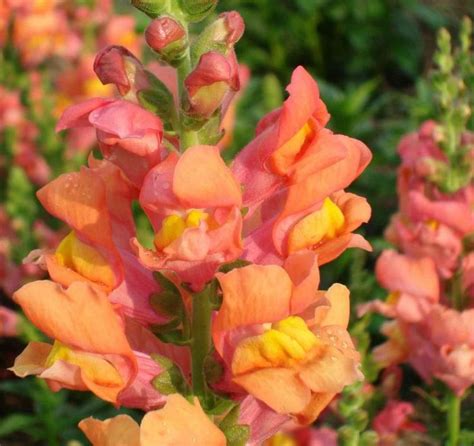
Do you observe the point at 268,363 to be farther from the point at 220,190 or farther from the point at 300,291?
the point at 220,190

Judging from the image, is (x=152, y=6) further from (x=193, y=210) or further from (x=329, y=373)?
(x=329, y=373)

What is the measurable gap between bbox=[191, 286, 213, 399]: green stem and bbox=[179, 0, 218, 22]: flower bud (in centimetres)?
33

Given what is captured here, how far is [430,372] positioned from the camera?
2.25 m

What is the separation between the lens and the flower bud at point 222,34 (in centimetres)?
131

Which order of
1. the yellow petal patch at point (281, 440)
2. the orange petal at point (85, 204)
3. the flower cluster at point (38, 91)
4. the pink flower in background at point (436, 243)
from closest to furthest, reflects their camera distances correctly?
the orange petal at point (85, 204) → the yellow petal patch at point (281, 440) → the pink flower in background at point (436, 243) → the flower cluster at point (38, 91)

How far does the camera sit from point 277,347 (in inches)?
50.8

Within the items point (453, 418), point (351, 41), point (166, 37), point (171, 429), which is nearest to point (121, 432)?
point (171, 429)

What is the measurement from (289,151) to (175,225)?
166mm

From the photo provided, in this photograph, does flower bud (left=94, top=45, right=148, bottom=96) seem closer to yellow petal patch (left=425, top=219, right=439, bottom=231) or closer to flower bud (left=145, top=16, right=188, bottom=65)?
flower bud (left=145, top=16, right=188, bottom=65)

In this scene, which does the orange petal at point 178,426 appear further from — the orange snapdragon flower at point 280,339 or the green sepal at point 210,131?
the green sepal at point 210,131

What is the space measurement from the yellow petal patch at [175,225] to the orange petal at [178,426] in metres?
0.18

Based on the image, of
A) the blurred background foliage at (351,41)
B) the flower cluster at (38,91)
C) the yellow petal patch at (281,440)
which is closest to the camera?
the yellow petal patch at (281,440)

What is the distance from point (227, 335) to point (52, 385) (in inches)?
9.4

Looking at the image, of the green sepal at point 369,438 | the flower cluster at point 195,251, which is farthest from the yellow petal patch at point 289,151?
the green sepal at point 369,438
